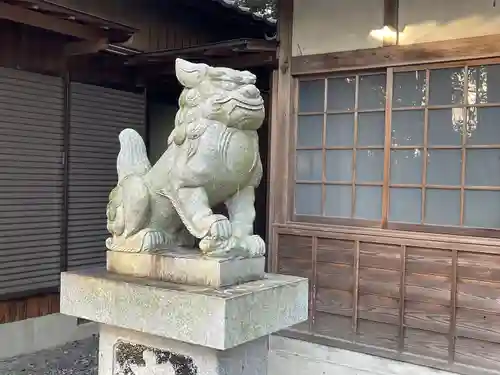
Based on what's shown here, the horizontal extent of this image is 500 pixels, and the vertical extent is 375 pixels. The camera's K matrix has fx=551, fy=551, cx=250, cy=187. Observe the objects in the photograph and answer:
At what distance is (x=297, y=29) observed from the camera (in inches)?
232

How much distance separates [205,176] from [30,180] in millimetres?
3741

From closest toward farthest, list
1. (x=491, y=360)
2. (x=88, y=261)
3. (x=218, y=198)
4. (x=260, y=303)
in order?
(x=260, y=303), (x=218, y=198), (x=491, y=360), (x=88, y=261)

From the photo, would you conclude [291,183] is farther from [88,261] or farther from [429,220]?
[88,261]

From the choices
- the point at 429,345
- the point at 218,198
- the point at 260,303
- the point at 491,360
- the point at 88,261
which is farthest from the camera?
the point at 88,261

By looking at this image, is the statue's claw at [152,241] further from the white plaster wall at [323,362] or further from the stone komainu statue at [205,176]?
the white plaster wall at [323,362]

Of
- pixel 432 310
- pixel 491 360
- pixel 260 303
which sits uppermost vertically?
pixel 260 303

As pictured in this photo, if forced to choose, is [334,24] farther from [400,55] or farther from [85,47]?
[85,47]

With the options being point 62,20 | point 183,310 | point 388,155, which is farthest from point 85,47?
point 183,310

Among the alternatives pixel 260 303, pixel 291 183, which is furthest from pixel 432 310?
pixel 260 303

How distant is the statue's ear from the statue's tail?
633 mm

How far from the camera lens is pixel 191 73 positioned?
3.03m

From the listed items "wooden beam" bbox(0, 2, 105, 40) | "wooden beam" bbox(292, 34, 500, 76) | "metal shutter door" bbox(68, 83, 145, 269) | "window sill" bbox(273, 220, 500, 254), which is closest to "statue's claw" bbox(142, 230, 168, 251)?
"window sill" bbox(273, 220, 500, 254)

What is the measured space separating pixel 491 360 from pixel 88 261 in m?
4.56

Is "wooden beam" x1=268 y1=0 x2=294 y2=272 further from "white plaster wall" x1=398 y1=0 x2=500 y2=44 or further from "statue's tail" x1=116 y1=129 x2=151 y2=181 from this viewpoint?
"statue's tail" x1=116 y1=129 x2=151 y2=181
